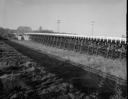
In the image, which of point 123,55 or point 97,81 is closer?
point 97,81

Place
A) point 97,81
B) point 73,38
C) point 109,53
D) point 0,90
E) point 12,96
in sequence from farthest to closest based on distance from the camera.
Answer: point 73,38 → point 109,53 → point 97,81 → point 0,90 → point 12,96

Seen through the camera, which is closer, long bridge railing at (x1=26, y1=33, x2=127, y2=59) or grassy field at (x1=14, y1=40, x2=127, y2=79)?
grassy field at (x1=14, y1=40, x2=127, y2=79)

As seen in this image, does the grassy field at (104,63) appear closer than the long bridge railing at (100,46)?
Yes

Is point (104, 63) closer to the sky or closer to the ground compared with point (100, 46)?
closer to the ground

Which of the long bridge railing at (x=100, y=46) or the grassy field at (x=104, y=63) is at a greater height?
the long bridge railing at (x=100, y=46)

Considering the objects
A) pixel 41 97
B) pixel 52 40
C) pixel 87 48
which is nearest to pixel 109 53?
pixel 87 48

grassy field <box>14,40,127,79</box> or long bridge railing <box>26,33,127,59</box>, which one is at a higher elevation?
long bridge railing <box>26,33,127,59</box>

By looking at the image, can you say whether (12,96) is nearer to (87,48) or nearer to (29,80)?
(29,80)

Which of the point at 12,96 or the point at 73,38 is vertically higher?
the point at 73,38

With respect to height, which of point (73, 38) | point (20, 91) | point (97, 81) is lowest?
point (97, 81)

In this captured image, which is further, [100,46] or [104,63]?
[100,46]

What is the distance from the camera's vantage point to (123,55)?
1561cm

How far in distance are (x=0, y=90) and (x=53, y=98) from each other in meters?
2.41

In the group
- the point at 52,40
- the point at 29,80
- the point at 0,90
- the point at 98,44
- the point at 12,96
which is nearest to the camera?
the point at 12,96
